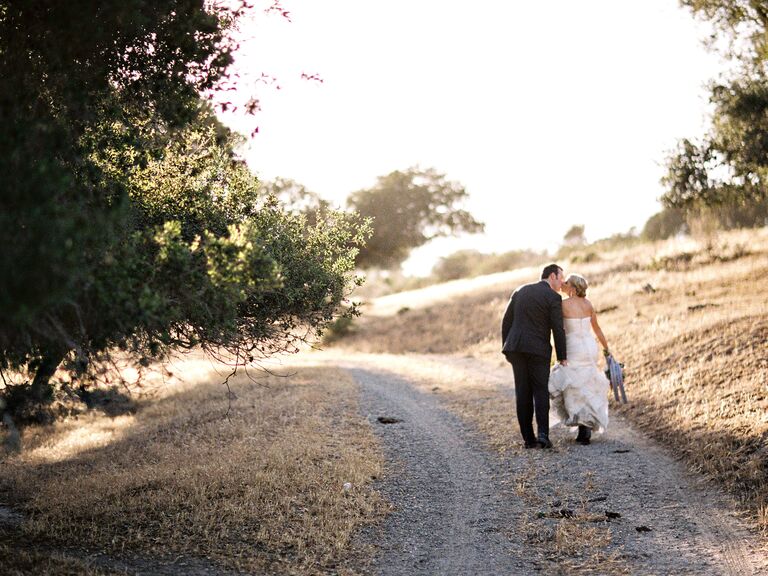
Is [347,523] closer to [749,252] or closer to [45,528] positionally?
[45,528]

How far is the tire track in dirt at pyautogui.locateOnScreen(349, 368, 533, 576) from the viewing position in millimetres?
7320

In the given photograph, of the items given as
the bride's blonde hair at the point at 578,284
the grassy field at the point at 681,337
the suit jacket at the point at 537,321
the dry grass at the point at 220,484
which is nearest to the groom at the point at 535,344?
the suit jacket at the point at 537,321

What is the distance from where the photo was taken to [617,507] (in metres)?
8.67

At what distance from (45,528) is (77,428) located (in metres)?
9.90

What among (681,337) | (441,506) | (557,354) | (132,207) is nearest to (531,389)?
(557,354)

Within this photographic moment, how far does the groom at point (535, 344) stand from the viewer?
1107 centimetres

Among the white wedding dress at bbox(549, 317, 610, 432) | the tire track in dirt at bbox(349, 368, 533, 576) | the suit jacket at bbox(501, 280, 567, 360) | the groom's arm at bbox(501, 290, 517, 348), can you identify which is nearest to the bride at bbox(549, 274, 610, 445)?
the white wedding dress at bbox(549, 317, 610, 432)

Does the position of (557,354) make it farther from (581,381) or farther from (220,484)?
(220,484)

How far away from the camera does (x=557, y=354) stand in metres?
11.4

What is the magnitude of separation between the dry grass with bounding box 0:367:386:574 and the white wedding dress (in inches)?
121

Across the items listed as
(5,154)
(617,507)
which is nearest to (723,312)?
(617,507)

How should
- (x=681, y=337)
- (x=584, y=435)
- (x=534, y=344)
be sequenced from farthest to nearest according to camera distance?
(x=681, y=337), (x=584, y=435), (x=534, y=344)

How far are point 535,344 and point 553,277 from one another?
3.59 feet

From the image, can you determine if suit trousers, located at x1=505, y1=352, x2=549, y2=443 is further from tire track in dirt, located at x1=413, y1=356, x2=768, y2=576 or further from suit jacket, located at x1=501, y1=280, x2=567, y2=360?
tire track in dirt, located at x1=413, y1=356, x2=768, y2=576
